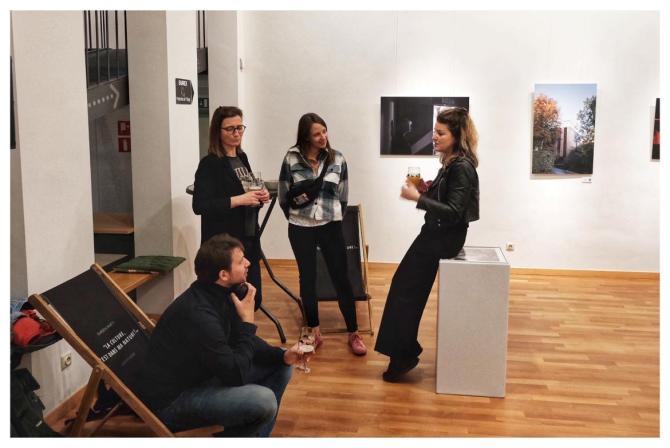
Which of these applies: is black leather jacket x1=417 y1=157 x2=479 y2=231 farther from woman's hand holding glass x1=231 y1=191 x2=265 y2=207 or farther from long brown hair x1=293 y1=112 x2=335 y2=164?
woman's hand holding glass x1=231 y1=191 x2=265 y2=207

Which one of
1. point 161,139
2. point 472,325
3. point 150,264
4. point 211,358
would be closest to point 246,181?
point 150,264

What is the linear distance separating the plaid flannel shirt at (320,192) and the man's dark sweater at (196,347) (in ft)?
5.53

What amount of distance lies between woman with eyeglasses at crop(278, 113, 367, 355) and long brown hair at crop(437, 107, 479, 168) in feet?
3.23

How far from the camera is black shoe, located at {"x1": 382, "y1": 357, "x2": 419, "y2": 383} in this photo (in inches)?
184

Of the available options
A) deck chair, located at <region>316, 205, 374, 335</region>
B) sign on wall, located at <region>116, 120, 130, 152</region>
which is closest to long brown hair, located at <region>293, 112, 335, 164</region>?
deck chair, located at <region>316, 205, 374, 335</region>

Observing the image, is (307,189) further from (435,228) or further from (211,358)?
(211,358)

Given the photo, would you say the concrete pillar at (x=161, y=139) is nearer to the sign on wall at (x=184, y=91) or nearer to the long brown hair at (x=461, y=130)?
the sign on wall at (x=184, y=91)

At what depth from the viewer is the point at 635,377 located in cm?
483

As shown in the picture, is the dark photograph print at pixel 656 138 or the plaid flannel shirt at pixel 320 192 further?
the dark photograph print at pixel 656 138

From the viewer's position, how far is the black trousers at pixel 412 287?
443 cm

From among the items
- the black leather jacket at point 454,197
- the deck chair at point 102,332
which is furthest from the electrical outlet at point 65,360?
the black leather jacket at point 454,197

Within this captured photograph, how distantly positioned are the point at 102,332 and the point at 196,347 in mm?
631

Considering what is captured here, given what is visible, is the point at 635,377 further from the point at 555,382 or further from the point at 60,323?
the point at 60,323
